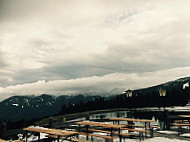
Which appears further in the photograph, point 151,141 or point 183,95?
point 183,95

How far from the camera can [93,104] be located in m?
86.5

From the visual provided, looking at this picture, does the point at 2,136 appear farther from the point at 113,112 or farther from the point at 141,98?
the point at 141,98

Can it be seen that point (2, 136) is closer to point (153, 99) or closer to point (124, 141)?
point (124, 141)

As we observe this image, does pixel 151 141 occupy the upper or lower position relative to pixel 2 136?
lower

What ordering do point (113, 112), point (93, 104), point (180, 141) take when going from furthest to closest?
point (93, 104) → point (113, 112) → point (180, 141)

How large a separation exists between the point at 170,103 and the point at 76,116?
284ft

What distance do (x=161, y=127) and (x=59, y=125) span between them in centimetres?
862

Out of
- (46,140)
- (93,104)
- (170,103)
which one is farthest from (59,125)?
(170,103)

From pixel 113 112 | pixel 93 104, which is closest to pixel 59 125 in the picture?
pixel 113 112

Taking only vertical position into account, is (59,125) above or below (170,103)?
above

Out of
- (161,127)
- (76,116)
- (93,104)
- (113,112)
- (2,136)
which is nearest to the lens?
(2,136)

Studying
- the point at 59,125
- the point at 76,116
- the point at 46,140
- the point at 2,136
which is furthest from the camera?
the point at 76,116

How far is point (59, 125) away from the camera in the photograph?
43.0 ft

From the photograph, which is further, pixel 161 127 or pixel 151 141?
pixel 161 127
